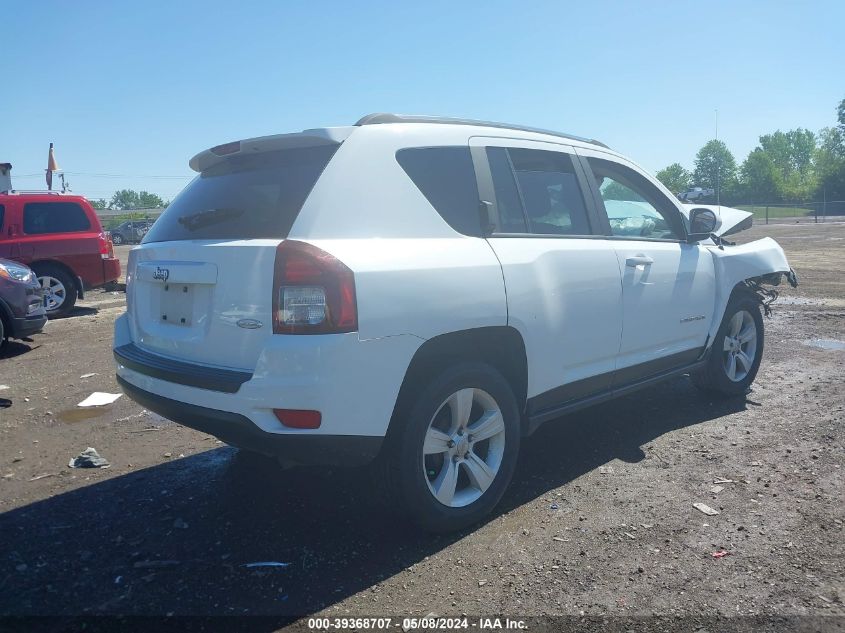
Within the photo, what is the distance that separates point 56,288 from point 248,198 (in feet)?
30.5

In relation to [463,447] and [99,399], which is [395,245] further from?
[99,399]

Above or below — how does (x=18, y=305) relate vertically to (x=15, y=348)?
above

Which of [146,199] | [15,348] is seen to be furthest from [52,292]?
[146,199]

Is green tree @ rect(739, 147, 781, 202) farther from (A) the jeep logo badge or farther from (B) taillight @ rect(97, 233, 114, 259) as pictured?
(A) the jeep logo badge

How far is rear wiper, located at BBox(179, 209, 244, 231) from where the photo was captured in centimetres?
334

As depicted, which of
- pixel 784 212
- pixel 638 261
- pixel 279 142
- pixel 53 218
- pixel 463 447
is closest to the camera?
pixel 279 142

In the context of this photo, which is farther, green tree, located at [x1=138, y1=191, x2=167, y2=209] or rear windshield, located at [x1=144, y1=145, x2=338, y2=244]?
green tree, located at [x1=138, y1=191, x2=167, y2=209]

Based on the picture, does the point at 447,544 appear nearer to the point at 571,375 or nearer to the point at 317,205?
the point at 571,375

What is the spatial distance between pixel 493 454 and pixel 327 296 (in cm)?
138

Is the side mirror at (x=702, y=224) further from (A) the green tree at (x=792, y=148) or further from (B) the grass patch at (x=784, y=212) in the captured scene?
(A) the green tree at (x=792, y=148)

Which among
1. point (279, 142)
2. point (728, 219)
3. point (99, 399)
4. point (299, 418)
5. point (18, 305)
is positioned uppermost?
point (279, 142)

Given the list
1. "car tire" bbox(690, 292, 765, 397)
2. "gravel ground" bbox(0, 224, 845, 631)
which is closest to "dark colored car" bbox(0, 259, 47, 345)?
"gravel ground" bbox(0, 224, 845, 631)

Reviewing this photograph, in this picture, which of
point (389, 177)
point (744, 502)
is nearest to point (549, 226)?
point (389, 177)

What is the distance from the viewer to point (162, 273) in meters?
3.43
